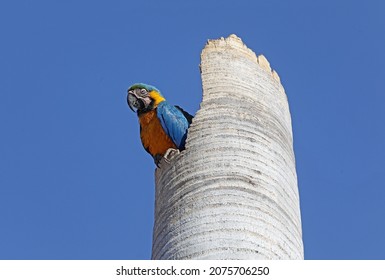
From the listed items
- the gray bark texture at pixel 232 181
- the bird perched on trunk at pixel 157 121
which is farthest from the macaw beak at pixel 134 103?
the gray bark texture at pixel 232 181

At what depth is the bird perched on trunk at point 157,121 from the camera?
6566 mm

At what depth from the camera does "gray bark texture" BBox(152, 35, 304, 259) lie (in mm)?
4957

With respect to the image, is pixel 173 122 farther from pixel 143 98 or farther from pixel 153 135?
pixel 143 98

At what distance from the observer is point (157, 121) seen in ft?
23.0

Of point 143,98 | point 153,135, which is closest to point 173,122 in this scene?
point 153,135

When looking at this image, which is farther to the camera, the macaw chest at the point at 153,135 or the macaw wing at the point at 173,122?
the macaw chest at the point at 153,135

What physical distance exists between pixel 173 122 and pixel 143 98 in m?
0.76

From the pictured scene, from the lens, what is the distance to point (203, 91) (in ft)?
19.7

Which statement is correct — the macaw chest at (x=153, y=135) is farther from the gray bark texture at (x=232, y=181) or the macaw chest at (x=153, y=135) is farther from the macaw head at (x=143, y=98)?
the gray bark texture at (x=232, y=181)

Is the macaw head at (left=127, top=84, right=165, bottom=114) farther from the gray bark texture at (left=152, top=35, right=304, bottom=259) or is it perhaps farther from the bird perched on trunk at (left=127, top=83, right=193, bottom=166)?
the gray bark texture at (left=152, top=35, right=304, bottom=259)
